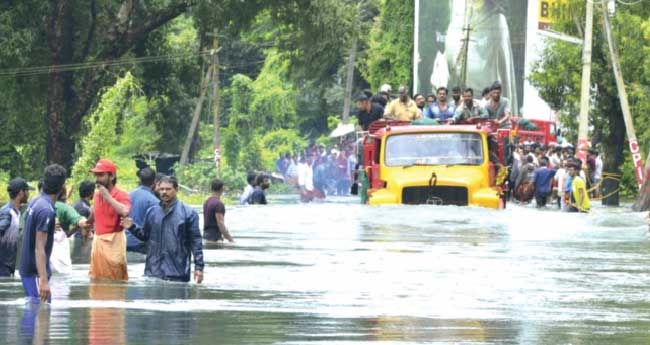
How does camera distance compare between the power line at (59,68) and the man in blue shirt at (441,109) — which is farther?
the power line at (59,68)

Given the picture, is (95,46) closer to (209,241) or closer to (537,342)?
(209,241)

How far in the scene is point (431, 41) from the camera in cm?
6962

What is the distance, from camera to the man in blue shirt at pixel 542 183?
1757 inches

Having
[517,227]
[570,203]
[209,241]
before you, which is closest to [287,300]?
[209,241]

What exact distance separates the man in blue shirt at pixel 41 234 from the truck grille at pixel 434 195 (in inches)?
712

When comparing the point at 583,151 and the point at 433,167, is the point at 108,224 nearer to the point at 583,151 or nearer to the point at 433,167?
the point at 433,167

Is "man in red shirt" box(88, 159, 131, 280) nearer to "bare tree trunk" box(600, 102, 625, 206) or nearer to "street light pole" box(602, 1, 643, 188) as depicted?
"street light pole" box(602, 1, 643, 188)

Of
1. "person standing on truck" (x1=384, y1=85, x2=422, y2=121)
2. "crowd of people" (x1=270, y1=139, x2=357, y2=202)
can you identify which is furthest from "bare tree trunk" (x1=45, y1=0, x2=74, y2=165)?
"crowd of people" (x1=270, y1=139, x2=357, y2=202)

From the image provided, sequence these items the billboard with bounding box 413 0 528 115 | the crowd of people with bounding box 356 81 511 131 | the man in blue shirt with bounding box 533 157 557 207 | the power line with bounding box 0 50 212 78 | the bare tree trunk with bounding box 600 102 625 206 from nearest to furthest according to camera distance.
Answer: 1. the crowd of people with bounding box 356 81 511 131
2. the man in blue shirt with bounding box 533 157 557 207
3. the power line with bounding box 0 50 212 78
4. the bare tree trunk with bounding box 600 102 625 206
5. the billboard with bounding box 413 0 528 115

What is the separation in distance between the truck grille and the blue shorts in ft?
59.0

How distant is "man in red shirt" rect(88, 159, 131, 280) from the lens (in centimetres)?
1703

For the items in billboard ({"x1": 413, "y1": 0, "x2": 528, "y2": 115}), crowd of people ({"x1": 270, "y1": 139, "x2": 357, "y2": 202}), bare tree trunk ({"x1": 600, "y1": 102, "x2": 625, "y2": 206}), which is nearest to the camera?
bare tree trunk ({"x1": 600, "y1": 102, "x2": 625, "y2": 206})

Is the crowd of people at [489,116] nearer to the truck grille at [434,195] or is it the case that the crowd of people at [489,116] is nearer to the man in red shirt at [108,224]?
the truck grille at [434,195]

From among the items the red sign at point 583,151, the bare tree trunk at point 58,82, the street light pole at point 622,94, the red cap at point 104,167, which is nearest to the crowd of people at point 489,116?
the street light pole at point 622,94
